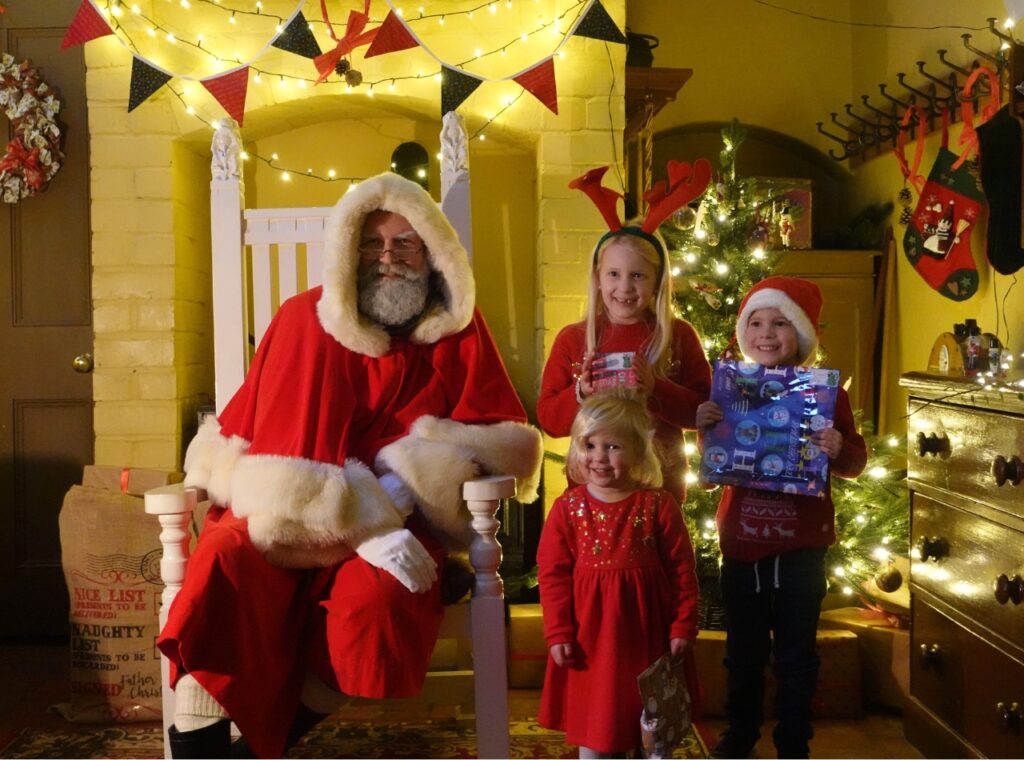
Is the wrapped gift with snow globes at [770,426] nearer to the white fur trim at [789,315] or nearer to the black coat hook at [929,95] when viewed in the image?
the white fur trim at [789,315]

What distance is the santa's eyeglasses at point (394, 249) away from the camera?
1.99 metres

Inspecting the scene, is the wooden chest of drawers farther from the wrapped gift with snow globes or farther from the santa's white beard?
the santa's white beard

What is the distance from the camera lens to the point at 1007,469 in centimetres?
179

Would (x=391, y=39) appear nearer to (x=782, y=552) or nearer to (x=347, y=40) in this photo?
(x=347, y=40)

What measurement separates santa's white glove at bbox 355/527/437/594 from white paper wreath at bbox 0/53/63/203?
6.65 ft

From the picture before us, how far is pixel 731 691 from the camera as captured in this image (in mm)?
2031

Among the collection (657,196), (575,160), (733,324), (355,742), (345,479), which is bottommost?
(355,742)

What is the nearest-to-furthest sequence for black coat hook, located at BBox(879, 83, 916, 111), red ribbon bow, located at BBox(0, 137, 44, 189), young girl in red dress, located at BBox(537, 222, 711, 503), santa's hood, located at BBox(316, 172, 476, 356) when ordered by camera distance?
santa's hood, located at BBox(316, 172, 476, 356), young girl in red dress, located at BBox(537, 222, 711, 503), red ribbon bow, located at BBox(0, 137, 44, 189), black coat hook, located at BBox(879, 83, 916, 111)

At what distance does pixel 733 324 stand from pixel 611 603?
1.39 meters

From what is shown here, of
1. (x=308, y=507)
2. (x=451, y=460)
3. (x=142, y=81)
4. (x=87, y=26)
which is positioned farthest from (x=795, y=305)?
(x=87, y=26)

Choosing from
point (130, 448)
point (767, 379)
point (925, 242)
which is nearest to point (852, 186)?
point (925, 242)

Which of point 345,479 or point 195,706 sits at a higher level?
point 345,479

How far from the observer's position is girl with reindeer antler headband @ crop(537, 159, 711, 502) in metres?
2.01

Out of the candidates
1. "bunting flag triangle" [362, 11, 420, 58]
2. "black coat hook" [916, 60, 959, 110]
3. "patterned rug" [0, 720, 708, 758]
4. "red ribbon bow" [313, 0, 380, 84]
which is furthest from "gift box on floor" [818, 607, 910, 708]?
"red ribbon bow" [313, 0, 380, 84]
